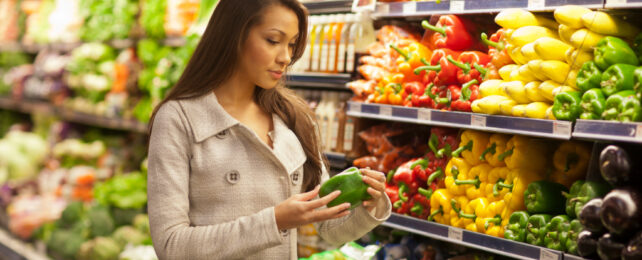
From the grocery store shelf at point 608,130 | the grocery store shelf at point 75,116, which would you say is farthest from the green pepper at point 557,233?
the grocery store shelf at point 75,116

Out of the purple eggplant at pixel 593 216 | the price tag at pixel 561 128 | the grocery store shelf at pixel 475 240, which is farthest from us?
the grocery store shelf at pixel 475 240

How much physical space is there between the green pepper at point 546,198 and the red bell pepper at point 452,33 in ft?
2.55

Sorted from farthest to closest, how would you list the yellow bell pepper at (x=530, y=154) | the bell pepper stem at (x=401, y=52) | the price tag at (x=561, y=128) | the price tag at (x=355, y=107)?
the price tag at (x=355, y=107) → the bell pepper stem at (x=401, y=52) → the yellow bell pepper at (x=530, y=154) → the price tag at (x=561, y=128)

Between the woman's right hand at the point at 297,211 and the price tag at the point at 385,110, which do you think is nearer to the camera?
the woman's right hand at the point at 297,211

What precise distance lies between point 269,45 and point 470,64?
1.08 metres

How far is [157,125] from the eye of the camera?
1742 mm

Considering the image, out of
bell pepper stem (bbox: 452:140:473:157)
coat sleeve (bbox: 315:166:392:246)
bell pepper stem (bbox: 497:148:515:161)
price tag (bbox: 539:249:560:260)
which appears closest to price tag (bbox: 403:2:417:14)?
bell pepper stem (bbox: 452:140:473:157)

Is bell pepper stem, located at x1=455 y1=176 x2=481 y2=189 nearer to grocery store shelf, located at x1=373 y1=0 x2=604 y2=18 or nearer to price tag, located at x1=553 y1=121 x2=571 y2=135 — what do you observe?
price tag, located at x1=553 y1=121 x2=571 y2=135

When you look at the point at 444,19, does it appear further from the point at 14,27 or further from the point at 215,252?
the point at 14,27

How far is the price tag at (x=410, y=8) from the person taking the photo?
2617 millimetres

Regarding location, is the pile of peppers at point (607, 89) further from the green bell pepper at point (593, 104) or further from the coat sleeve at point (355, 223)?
the coat sleeve at point (355, 223)

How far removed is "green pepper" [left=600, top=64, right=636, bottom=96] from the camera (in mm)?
1749

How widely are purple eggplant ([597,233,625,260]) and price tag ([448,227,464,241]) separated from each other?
738 millimetres

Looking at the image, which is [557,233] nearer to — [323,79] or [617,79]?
[617,79]
